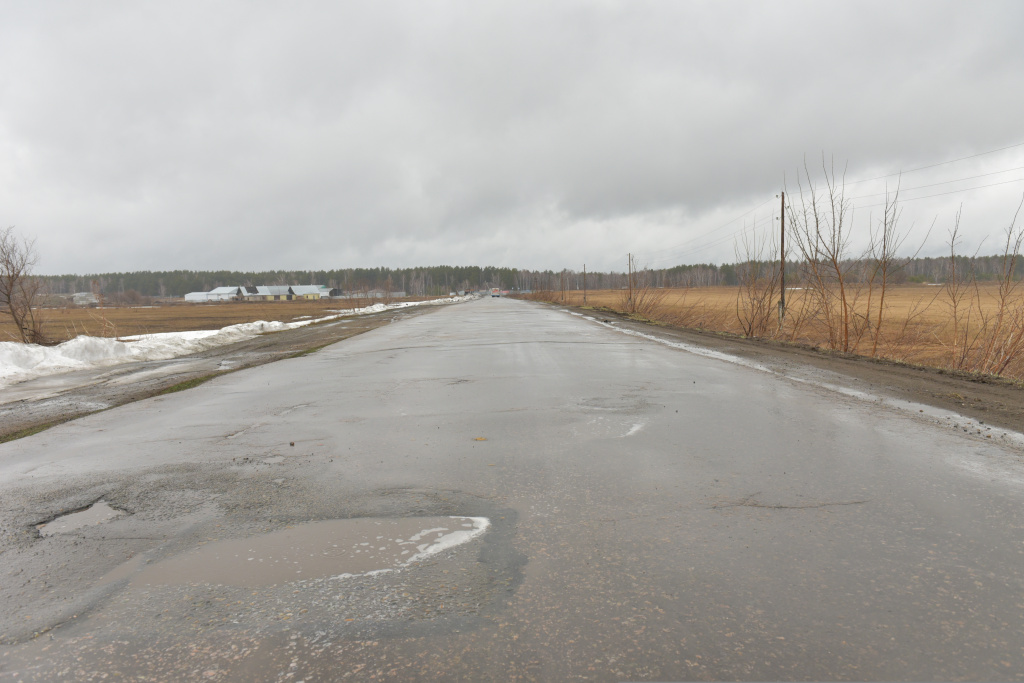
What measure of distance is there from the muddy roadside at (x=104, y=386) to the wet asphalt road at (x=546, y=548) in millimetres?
1546

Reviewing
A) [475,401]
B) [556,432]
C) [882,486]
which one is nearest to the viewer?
[882,486]

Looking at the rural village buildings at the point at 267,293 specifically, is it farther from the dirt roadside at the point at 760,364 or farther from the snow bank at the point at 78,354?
the dirt roadside at the point at 760,364

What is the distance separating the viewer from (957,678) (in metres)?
2.35

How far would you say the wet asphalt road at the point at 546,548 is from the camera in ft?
8.32

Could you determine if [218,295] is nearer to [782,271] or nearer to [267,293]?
[267,293]

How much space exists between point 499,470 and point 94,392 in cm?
955

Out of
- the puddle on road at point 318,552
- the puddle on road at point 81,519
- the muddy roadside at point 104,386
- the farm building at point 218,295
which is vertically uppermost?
the farm building at point 218,295

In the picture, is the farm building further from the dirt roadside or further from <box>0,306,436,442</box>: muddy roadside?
the dirt roadside

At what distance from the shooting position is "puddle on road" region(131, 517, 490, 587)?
328cm

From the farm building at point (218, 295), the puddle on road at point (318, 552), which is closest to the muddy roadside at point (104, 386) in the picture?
the puddle on road at point (318, 552)

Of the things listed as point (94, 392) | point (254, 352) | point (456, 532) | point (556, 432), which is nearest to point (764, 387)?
point (556, 432)

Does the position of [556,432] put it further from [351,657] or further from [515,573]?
[351,657]

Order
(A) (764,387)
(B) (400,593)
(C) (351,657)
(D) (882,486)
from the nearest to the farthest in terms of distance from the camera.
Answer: (C) (351,657), (B) (400,593), (D) (882,486), (A) (764,387)

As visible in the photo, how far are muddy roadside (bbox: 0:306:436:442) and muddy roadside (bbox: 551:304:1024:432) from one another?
11987 millimetres
